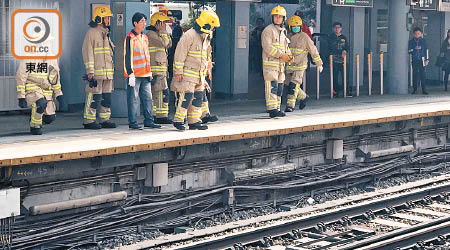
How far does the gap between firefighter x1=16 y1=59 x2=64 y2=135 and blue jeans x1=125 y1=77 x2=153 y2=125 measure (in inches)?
47.0

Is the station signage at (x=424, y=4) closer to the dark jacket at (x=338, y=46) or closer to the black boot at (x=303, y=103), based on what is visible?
the dark jacket at (x=338, y=46)

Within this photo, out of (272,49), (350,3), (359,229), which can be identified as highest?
(350,3)

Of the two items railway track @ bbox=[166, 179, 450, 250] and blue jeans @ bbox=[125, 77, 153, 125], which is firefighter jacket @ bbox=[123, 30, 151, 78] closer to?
blue jeans @ bbox=[125, 77, 153, 125]

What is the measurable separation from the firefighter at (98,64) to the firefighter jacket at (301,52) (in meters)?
4.38

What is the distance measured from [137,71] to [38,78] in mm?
1727

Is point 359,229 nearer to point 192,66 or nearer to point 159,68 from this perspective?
point 192,66

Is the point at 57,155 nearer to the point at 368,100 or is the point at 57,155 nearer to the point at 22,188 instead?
the point at 22,188

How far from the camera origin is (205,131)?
47.6 ft

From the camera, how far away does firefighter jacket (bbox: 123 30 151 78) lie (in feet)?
47.4

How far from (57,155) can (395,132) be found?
880 cm

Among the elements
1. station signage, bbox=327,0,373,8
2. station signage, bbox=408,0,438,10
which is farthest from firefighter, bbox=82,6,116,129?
station signage, bbox=408,0,438,10

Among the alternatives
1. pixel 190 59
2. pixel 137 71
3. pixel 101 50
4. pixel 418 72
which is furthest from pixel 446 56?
pixel 101 50

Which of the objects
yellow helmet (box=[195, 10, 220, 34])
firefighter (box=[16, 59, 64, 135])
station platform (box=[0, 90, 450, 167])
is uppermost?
yellow helmet (box=[195, 10, 220, 34])

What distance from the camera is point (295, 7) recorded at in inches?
870
